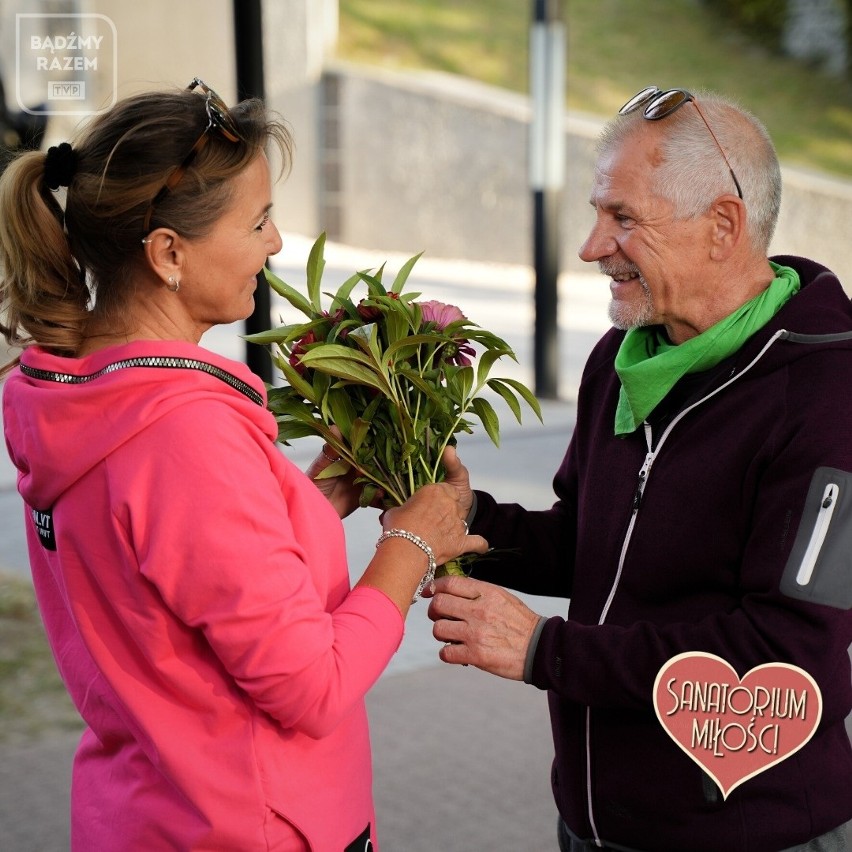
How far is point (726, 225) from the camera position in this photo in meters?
2.11

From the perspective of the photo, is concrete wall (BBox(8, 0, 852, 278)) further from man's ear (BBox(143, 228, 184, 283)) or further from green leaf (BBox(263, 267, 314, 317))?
man's ear (BBox(143, 228, 184, 283))

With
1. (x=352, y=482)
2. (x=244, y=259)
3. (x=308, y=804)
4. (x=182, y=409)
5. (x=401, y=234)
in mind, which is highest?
(x=244, y=259)

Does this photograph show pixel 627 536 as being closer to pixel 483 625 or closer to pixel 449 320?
pixel 483 625

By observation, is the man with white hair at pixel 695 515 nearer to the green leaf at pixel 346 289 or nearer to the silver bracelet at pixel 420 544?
the silver bracelet at pixel 420 544

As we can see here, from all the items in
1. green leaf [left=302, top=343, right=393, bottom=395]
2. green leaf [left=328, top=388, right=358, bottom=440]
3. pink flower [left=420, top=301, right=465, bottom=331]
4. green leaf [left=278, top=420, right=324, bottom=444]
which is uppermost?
pink flower [left=420, top=301, right=465, bottom=331]

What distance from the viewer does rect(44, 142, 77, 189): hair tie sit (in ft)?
5.64

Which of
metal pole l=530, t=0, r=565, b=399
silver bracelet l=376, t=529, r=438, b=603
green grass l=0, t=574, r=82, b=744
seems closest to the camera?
silver bracelet l=376, t=529, r=438, b=603

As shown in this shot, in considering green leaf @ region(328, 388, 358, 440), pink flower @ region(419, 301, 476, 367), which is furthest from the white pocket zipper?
green leaf @ region(328, 388, 358, 440)

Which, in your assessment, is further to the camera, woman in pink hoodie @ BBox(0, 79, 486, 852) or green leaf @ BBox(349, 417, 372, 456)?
green leaf @ BBox(349, 417, 372, 456)

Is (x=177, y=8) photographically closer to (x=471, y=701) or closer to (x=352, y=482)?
(x=471, y=701)

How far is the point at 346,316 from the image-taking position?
217 cm

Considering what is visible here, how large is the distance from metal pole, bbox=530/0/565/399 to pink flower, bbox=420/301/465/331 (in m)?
7.39

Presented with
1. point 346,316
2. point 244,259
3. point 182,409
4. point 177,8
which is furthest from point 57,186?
point 177,8

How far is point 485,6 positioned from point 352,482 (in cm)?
2164
